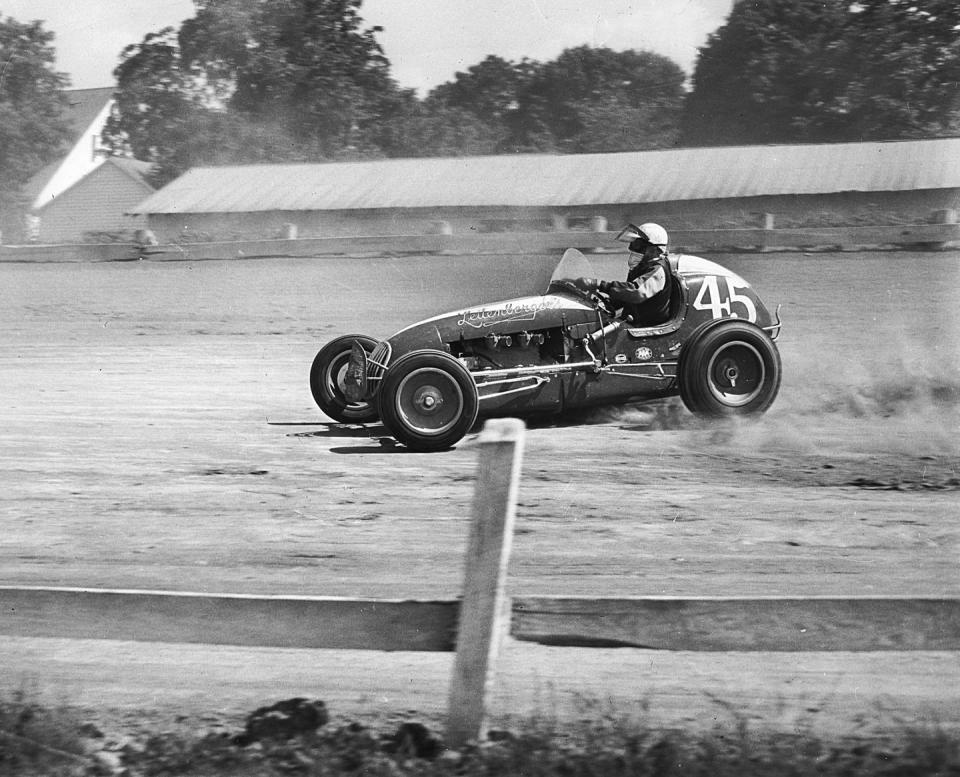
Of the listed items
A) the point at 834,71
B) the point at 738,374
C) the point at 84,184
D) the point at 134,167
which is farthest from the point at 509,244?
the point at 84,184

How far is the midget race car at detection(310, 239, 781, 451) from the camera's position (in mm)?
8094

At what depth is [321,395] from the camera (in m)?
8.91

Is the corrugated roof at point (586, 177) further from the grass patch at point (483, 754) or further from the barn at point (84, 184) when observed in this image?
the grass patch at point (483, 754)

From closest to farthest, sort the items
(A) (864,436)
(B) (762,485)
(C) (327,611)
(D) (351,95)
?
(C) (327,611) → (B) (762,485) → (A) (864,436) → (D) (351,95)

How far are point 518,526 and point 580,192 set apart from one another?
15.5 metres

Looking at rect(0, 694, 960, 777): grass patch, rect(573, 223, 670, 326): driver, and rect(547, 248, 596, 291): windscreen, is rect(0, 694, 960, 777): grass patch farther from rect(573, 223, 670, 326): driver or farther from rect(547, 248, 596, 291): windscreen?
rect(547, 248, 596, 291): windscreen

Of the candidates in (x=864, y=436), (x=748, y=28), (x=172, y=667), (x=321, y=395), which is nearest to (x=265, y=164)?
(x=748, y=28)

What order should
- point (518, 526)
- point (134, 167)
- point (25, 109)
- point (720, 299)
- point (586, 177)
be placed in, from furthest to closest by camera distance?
point (134, 167)
point (25, 109)
point (586, 177)
point (720, 299)
point (518, 526)

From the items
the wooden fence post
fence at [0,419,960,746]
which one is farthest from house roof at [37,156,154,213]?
A: the wooden fence post

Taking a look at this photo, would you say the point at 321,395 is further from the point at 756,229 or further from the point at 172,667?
the point at 756,229

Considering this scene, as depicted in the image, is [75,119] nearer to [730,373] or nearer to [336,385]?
[336,385]

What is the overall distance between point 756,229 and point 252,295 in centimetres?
750

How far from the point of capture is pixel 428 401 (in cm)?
766

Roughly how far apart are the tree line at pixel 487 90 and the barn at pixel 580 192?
1.15 feet
